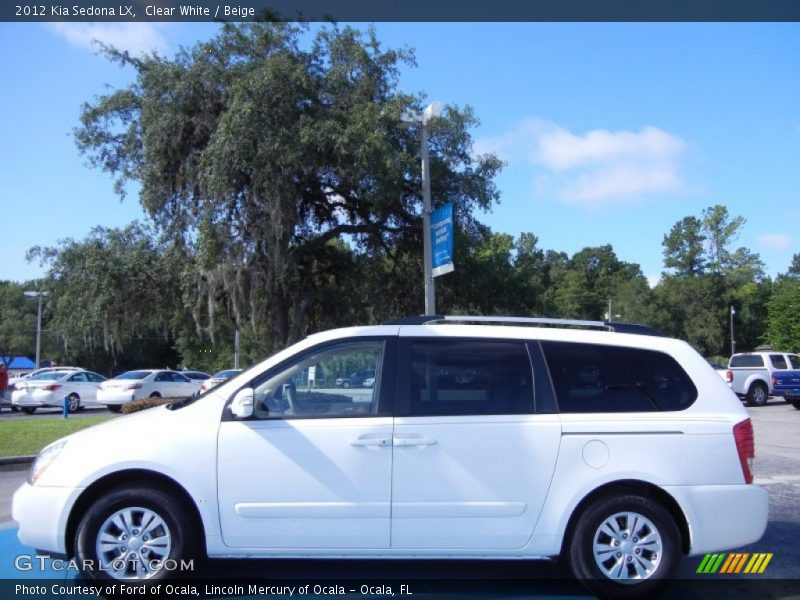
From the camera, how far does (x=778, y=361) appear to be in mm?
26266

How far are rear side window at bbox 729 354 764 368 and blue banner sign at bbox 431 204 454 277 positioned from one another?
59.2 ft

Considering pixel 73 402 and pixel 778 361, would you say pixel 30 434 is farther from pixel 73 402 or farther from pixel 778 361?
pixel 778 361

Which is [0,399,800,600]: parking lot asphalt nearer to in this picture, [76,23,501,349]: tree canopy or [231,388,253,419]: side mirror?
[231,388,253,419]: side mirror

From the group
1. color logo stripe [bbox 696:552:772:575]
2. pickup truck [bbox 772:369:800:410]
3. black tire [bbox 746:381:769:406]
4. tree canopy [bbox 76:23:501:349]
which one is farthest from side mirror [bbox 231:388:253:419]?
black tire [bbox 746:381:769:406]

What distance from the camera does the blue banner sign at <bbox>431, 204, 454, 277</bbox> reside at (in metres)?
12.7

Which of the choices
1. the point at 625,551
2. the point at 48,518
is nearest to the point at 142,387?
the point at 48,518

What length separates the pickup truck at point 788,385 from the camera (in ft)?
81.6

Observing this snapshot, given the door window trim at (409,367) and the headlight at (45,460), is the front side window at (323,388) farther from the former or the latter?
the headlight at (45,460)

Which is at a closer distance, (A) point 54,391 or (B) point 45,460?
(B) point 45,460

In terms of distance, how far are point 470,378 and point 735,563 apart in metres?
2.85

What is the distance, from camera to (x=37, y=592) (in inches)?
198

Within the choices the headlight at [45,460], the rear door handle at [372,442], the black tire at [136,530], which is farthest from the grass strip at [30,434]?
the rear door handle at [372,442]

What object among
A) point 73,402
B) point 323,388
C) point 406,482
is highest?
point 323,388

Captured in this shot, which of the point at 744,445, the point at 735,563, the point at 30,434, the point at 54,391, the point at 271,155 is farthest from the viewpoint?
the point at 54,391
